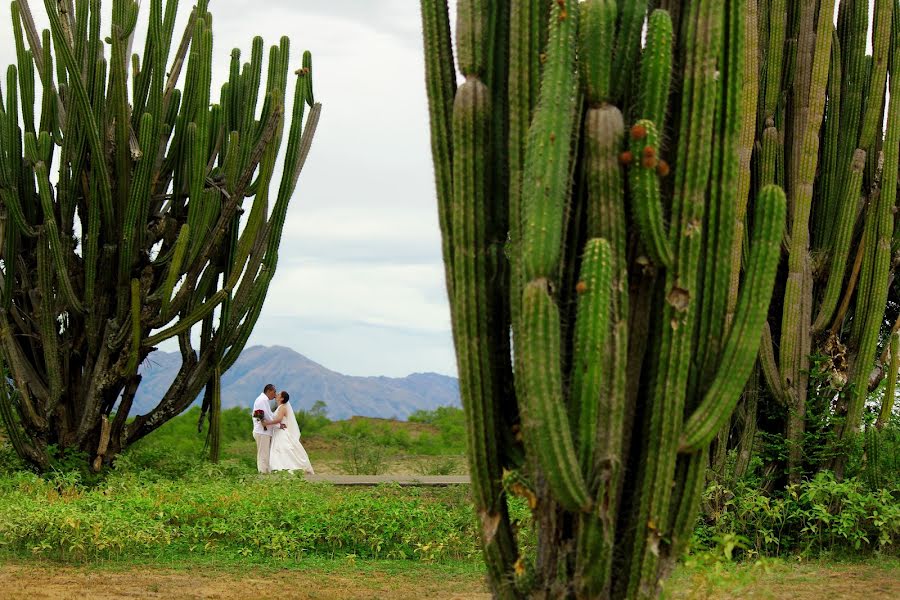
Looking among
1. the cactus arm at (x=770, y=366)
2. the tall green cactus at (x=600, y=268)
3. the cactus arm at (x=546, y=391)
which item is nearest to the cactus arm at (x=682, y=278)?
the tall green cactus at (x=600, y=268)

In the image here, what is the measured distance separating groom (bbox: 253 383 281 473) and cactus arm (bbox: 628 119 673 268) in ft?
31.0

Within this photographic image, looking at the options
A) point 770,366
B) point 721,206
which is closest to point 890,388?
point 770,366

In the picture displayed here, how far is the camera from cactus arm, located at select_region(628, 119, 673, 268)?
4211 mm

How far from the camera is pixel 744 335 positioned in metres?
4.39

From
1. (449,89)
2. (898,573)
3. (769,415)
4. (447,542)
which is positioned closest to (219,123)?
(447,542)

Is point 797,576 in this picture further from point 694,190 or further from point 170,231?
point 170,231

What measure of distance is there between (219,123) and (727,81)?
8.72 meters

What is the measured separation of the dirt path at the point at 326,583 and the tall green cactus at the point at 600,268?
2008 millimetres

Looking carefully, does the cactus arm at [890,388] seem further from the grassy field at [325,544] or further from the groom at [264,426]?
the groom at [264,426]

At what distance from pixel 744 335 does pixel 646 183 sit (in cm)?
80

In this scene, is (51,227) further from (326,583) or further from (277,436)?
(326,583)

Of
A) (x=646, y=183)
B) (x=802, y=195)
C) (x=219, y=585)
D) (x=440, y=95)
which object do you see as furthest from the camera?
(x=802, y=195)

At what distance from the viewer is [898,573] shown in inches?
291

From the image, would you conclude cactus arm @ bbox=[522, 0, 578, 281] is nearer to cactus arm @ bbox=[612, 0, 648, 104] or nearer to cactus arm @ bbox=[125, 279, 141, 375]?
cactus arm @ bbox=[612, 0, 648, 104]
